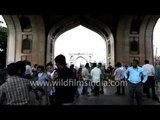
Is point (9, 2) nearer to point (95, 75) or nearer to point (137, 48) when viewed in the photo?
point (95, 75)

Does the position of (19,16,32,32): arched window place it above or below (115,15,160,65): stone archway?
above

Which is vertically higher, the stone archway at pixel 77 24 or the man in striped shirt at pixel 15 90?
the stone archway at pixel 77 24

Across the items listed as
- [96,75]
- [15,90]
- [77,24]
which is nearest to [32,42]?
[77,24]

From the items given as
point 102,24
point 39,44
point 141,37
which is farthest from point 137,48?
point 39,44

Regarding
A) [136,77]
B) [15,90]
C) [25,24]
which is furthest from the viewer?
[25,24]

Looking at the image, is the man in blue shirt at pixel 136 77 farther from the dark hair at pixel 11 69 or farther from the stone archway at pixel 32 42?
the stone archway at pixel 32 42

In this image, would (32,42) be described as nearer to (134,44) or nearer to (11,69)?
(134,44)

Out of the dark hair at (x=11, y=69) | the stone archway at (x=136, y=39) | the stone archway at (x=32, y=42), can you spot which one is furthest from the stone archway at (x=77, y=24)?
the dark hair at (x=11, y=69)

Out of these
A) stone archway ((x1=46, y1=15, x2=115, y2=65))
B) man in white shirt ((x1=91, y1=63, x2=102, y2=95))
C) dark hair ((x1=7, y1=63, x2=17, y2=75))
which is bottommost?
man in white shirt ((x1=91, y1=63, x2=102, y2=95))

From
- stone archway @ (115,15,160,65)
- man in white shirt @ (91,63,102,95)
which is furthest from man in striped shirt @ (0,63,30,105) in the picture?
stone archway @ (115,15,160,65)

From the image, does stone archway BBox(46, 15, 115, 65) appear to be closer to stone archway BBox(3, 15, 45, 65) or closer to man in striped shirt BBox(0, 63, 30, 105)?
stone archway BBox(3, 15, 45, 65)

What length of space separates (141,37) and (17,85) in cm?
1843
